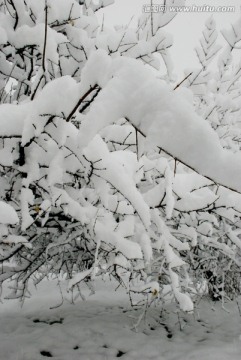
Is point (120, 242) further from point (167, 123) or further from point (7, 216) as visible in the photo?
point (167, 123)

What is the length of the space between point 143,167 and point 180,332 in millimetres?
4580

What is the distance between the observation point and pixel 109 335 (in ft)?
18.0

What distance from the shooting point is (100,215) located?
2.40 m

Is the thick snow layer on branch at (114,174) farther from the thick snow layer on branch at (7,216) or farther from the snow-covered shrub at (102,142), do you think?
the thick snow layer on branch at (7,216)

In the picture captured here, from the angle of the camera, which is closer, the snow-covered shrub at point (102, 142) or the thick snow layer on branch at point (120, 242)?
the snow-covered shrub at point (102, 142)

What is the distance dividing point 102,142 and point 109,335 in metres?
4.81

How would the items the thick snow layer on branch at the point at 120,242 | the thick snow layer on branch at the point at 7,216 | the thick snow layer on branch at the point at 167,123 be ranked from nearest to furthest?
the thick snow layer on branch at the point at 167,123 → the thick snow layer on branch at the point at 7,216 → the thick snow layer on branch at the point at 120,242

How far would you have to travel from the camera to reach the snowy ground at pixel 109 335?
4824 millimetres

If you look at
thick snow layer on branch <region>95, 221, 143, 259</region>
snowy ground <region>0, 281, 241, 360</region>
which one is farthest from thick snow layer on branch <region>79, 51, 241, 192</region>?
snowy ground <region>0, 281, 241, 360</region>

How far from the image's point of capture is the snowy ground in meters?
4.82

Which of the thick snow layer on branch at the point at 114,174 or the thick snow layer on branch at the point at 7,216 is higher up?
the thick snow layer on branch at the point at 114,174

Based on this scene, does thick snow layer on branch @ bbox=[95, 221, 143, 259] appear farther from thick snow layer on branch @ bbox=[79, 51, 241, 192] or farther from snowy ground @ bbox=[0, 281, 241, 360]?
snowy ground @ bbox=[0, 281, 241, 360]

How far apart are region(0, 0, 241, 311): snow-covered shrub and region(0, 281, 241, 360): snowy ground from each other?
1.61m

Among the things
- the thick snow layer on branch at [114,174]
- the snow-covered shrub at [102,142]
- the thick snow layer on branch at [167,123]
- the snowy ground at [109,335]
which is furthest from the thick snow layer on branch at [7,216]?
the snowy ground at [109,335]
